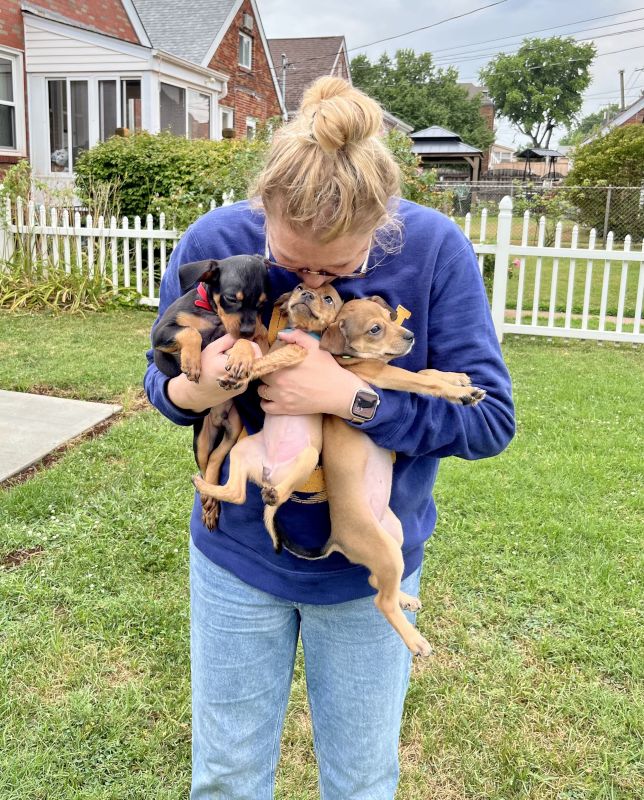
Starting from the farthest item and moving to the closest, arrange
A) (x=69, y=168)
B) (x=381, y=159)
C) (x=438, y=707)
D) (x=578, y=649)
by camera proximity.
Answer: (x=69, y=168)
(x=578, y=649)
(x=438, y=707)
(x=381, y=159)

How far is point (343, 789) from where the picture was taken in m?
1.87

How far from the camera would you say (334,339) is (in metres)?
1.76

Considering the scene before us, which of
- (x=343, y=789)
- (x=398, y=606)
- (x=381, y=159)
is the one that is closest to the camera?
(x=381, y=159)

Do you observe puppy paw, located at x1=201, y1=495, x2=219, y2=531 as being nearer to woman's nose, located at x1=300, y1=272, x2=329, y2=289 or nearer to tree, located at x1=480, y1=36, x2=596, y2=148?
woman's nose, located at x1=300, y1=272, x2=329, y2=289

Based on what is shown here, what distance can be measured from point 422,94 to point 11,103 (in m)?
54.4

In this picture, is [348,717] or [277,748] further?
[277,748]

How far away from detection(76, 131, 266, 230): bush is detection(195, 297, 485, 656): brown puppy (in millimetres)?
9272

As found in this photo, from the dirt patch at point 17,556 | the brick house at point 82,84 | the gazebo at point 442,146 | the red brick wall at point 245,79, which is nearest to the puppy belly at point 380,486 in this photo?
the dirt patch at point 17,556

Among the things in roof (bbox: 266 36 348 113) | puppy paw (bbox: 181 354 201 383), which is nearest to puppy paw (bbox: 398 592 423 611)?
puppy paw (bbox: 181 354 201 383)

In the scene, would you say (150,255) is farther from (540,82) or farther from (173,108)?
(540,82)

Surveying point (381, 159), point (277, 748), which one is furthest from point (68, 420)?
point (381, 159)

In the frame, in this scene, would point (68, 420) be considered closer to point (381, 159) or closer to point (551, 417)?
point (551, 417)

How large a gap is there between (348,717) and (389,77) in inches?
2910

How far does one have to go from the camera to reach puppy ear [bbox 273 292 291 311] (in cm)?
179
